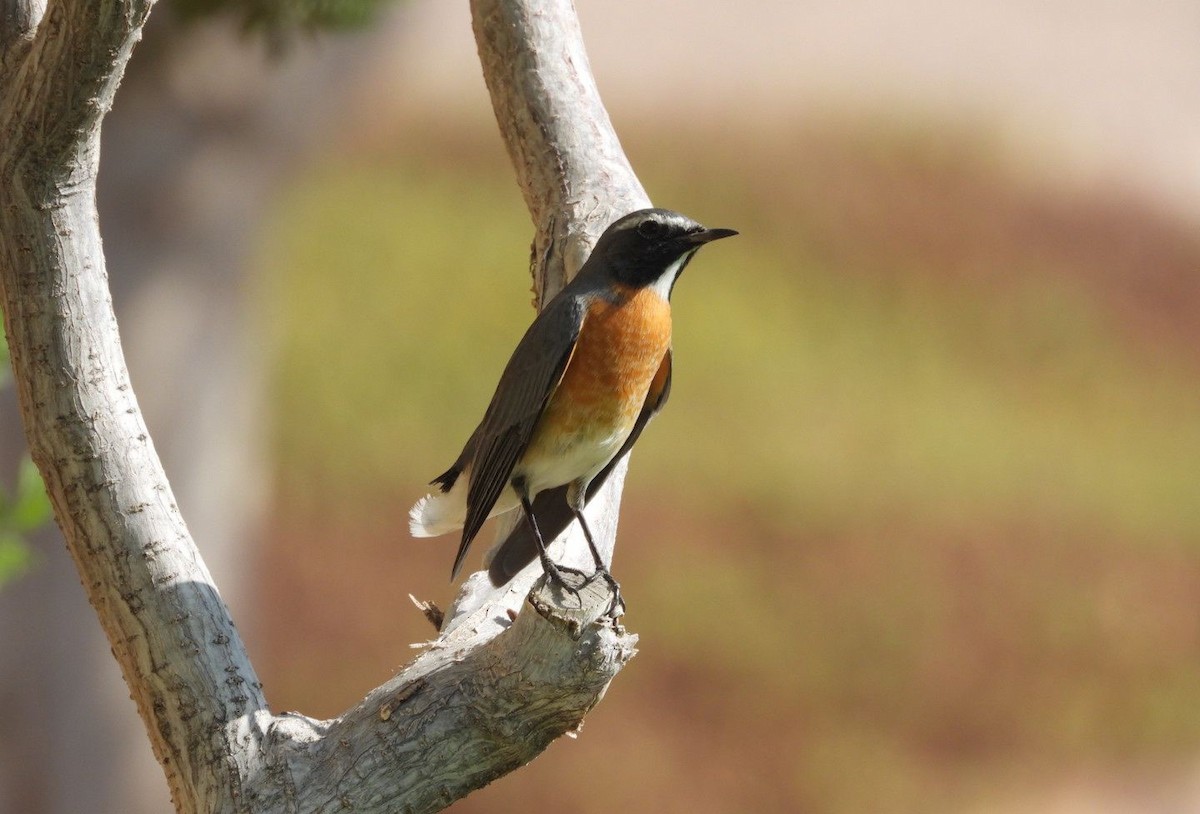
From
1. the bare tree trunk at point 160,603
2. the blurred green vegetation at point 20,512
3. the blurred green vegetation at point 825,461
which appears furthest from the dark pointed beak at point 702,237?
the blurred green vegetation at point 825,461

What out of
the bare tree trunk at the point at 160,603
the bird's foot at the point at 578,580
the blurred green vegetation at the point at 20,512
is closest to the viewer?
the bare tree trunk at the point at 160,603

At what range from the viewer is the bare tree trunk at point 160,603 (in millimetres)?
2613

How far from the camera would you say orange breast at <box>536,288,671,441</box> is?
352 cm

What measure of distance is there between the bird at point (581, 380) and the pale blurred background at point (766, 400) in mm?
3543

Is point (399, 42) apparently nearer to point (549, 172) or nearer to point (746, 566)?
point (549, 172)

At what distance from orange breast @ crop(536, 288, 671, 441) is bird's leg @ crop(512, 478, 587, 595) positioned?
0.58 feet

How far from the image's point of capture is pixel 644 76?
15.5m

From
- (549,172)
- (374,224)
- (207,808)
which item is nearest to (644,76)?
(374,224)

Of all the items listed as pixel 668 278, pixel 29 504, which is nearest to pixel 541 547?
pixel 668 278

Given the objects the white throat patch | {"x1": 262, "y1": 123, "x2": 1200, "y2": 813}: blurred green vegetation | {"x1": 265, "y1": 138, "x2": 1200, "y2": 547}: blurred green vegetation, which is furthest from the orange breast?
{"x1": 265, "y1": 138, "x2": 1200, "y2": 547}: blurred green vegetation

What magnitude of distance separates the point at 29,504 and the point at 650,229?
5.81 ft

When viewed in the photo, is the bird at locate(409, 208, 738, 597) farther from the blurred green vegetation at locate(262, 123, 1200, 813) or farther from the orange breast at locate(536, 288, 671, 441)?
the blurred green vegetation at locate(262, 123, 1200, 813)

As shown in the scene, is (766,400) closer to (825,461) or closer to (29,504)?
(825,461)

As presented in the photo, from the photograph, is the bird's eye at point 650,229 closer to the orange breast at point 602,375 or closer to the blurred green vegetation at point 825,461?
the orange breast at point 602,375
